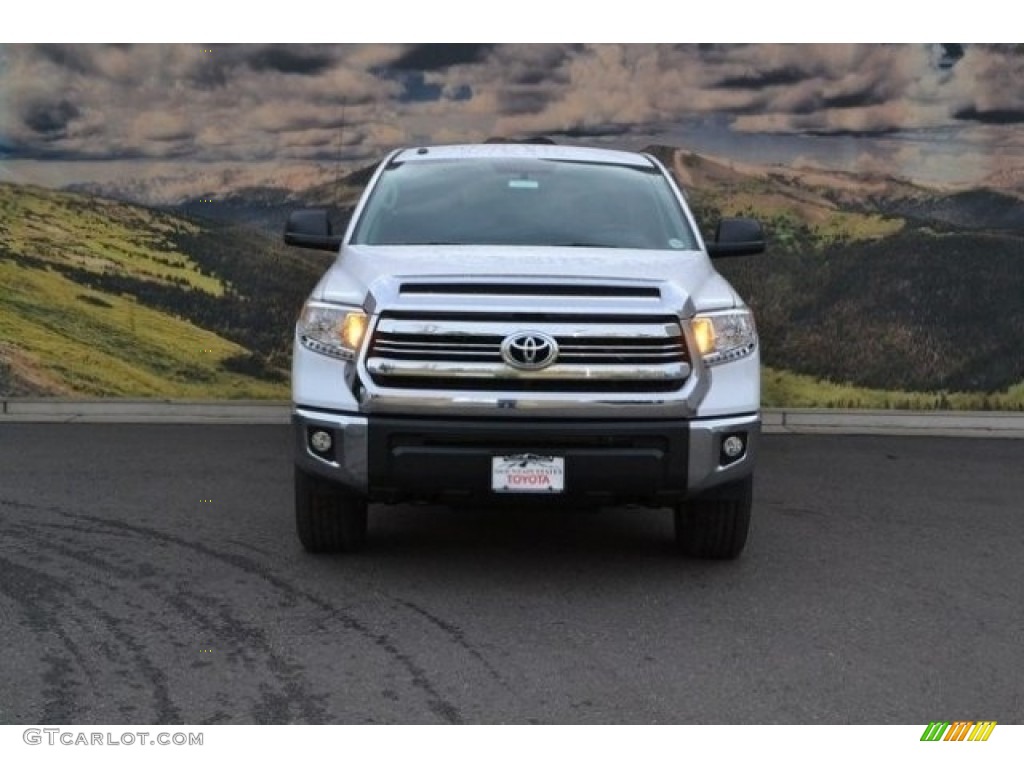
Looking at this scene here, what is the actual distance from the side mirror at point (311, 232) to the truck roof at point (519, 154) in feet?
2.38

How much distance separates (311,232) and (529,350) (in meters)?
1.90

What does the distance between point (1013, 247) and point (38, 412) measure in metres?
8.90

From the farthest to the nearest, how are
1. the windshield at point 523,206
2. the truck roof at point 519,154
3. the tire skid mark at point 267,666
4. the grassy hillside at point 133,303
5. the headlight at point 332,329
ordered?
the grassy hillside at point 133,303
the truck roof at point 519,154
the windshield at point 523,206
the headlight at point 332,329
the tire skid mark at point 267,666

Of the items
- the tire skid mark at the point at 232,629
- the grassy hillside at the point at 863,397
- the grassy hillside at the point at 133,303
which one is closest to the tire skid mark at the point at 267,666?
the tire skid mark at the point at 232,629

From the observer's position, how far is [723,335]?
5.64 meters

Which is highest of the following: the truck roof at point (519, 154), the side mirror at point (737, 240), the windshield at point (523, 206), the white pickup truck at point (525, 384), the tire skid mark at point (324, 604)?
the truck roof at point (519, 154)

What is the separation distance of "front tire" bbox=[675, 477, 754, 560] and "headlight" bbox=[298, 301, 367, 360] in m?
1.69

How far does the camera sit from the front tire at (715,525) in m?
5.97

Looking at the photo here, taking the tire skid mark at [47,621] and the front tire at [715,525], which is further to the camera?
the front tire at [715,525]

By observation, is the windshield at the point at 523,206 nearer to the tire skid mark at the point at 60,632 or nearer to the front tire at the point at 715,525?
the front tire at the point at 715,525

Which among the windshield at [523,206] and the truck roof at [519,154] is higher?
the truck roof at [519,154]

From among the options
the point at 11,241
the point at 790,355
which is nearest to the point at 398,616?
the point at 790,355

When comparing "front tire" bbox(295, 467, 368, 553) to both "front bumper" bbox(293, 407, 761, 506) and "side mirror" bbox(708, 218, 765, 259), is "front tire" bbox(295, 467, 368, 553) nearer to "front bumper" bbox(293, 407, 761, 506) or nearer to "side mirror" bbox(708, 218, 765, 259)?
"front bumper" bbox(293, 407, 761, 506)
